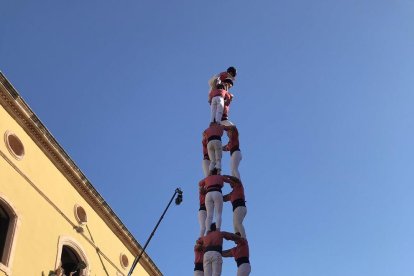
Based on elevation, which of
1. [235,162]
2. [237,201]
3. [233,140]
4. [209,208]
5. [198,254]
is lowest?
[198,254]

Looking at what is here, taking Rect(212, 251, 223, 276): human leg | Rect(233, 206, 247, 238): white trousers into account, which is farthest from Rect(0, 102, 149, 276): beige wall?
Rect(212, 251, 223, 276): human leg

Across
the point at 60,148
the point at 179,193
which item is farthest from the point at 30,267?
the point at 179,193

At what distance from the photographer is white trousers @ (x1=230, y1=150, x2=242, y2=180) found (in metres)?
11.4

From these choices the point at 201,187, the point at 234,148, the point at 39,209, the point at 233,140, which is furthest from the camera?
the point at 39,209

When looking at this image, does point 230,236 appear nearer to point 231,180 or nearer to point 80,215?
point 231,180

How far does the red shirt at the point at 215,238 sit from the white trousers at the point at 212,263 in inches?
8.7

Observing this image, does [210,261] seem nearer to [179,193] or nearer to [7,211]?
[7,211]

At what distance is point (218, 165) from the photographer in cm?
1138

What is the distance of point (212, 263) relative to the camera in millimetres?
9359

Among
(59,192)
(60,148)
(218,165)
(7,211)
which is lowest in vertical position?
(218,165)

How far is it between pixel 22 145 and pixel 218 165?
25.1ft

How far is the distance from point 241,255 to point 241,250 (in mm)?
90

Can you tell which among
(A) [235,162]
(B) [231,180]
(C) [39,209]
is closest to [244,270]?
(B) [231,180]

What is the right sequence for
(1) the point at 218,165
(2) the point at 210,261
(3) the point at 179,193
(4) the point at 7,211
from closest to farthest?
(2) the point at 210,261 → (1) the point at 218,165 → (4) the point at 7,211 → (3) the point at 179,193
